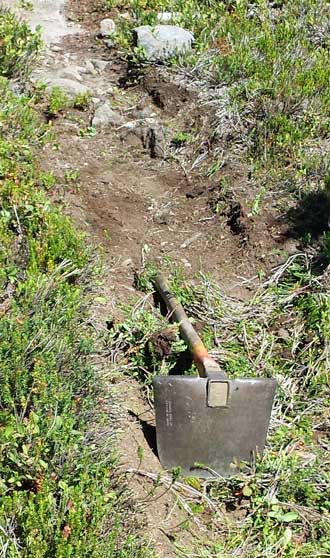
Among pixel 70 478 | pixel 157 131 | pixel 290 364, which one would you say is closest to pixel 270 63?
pixel 157 131

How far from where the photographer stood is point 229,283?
5.05 meters

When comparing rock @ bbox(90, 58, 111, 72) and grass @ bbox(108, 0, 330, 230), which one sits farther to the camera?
rock @ bbox(90, 58, 111, 72)

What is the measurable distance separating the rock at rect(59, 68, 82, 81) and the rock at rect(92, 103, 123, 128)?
63cm

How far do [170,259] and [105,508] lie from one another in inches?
98.9

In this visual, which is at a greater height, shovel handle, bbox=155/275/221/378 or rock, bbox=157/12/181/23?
rock, bbox=157/12/181/23

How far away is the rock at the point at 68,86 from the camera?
6.64 metres

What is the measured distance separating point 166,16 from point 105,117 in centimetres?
180

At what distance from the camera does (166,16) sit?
760 cm

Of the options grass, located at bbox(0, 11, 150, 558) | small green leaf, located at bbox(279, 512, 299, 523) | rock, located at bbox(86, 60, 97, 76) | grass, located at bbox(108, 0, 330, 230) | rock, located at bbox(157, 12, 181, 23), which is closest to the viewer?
grass, located at bbox(0, 11, 150, 558)

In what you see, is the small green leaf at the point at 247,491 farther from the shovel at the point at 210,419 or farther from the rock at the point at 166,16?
the rock at the point at 166,16

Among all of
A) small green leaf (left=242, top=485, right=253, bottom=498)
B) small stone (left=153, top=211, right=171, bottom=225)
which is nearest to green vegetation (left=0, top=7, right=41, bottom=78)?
small stone (left=153, top=211, right=171, bottom=225)

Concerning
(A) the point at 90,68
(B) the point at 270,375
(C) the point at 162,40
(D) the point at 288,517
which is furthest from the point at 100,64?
(D) the point at 288,517

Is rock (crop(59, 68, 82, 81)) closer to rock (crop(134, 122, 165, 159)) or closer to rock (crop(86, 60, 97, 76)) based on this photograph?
rock (crop(86, 60, 97, 76))

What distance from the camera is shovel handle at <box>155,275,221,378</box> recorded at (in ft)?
12.5
